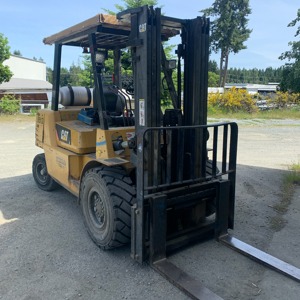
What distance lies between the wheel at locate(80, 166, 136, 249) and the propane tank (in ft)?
5.25

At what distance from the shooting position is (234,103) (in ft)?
87.6

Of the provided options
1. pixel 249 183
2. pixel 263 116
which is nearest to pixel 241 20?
pixel 263 116

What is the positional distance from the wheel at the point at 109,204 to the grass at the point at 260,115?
71.2 ft

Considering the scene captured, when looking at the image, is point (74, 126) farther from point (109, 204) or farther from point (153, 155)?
point (153, 155)

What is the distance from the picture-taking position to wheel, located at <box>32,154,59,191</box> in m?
6.37

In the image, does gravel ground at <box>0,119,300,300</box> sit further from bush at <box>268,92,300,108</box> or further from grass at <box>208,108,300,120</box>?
bush at <box>268,92,300,108</box>

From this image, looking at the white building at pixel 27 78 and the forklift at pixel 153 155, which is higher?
the white building at pixel 27 78

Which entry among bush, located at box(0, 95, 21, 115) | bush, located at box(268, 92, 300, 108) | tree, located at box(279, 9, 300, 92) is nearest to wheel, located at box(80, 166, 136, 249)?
tree, located at box(279, 9, 300, 92)

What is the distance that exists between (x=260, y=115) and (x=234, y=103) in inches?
85.8

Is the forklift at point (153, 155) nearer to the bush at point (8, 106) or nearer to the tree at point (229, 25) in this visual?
the bush at point (8, 106)

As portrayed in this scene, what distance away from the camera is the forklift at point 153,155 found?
362 cm

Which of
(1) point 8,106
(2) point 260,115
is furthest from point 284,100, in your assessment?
(1) point 8,106

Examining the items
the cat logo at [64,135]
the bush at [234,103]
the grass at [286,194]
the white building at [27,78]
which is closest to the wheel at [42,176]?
the cat logo at [64,135]

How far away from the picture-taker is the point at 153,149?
148 inches
